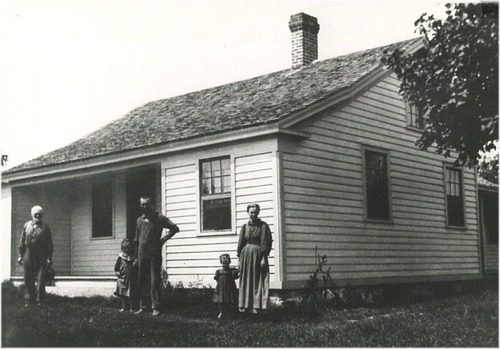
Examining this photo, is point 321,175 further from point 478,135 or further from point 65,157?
point 65,157

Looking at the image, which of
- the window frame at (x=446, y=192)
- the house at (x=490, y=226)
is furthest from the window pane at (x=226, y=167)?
the house at (x=490, y=226)

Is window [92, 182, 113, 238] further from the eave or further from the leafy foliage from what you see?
the leafy foliage

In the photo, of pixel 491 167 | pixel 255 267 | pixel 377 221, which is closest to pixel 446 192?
pixel 377 221

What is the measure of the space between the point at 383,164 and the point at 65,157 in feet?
25.8

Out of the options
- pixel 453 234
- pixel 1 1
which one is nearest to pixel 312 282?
pixel 453 234

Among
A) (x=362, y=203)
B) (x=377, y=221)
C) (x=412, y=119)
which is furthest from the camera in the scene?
(x=412, y=119)

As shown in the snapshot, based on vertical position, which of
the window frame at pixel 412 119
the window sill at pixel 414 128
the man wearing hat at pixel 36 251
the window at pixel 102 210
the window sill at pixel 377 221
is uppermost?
the window frame at pixel 412 119

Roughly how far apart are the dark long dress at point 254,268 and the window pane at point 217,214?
247 centimetres

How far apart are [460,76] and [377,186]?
4982 mm

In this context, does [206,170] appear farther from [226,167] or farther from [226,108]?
[226,108]

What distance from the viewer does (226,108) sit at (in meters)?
16.0

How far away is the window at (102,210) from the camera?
734 inches

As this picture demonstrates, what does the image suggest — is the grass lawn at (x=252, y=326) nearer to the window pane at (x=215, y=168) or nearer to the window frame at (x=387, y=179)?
the window frame at (x=387, y=179)

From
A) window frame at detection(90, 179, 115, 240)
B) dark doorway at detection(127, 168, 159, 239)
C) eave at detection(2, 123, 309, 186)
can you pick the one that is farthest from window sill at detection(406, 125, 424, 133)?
window frame at detection(90, 179, 115, 240)
